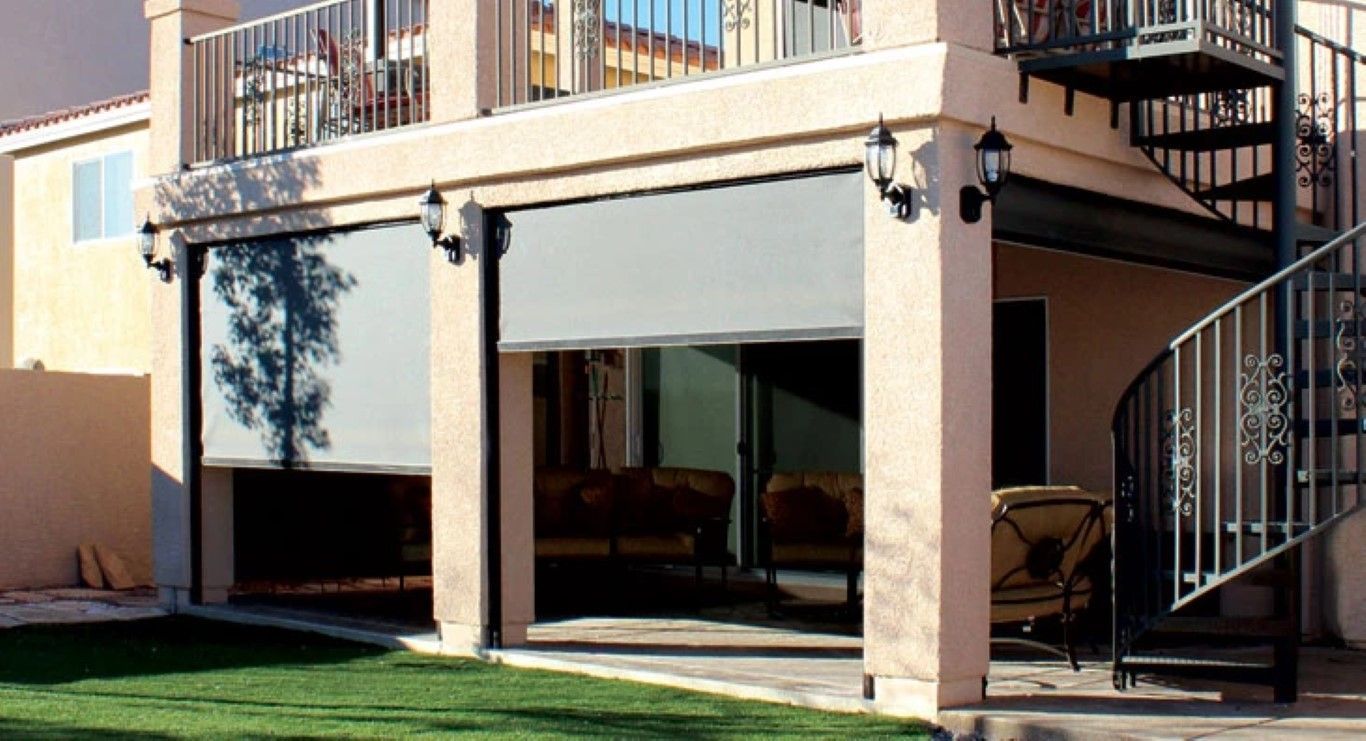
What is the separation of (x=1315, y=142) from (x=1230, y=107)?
1.84ft

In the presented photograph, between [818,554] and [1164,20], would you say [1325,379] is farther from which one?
[818,554]

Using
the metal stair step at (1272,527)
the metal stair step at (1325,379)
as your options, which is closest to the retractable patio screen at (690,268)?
the metal stair step at (1272,527)

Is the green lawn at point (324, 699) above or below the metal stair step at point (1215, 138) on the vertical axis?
below

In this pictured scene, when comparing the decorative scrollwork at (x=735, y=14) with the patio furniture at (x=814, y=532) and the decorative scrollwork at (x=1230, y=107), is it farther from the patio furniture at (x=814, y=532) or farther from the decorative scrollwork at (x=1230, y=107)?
the patio furniture at (x=814, y=532)

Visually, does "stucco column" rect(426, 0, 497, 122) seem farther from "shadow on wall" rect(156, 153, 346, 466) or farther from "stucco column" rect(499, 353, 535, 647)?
"stucco column" rect(499, 353, 535, 647)

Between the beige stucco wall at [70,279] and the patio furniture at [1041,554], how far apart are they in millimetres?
11365

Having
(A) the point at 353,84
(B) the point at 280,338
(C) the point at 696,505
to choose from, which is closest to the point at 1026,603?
(C) the point at 696,505

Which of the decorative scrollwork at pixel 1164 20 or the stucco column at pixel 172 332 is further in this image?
the stucco column at pixel 172 332

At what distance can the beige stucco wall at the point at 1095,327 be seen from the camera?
11.7 m

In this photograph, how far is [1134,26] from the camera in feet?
29.7

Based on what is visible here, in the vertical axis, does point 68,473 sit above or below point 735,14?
below

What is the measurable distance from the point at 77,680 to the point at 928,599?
4.56 m

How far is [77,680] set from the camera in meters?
9.73

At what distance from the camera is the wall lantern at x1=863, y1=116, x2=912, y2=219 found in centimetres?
852
